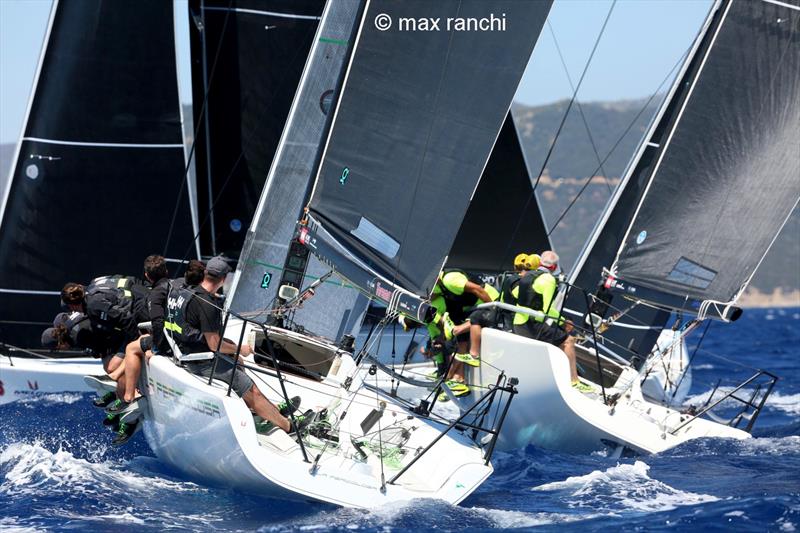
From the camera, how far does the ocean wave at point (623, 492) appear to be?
729 cm

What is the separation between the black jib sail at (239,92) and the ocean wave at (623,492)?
669 cm

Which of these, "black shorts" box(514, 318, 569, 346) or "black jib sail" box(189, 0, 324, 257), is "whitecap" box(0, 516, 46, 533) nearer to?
"black shorts" box(514, 318, 569, 346)

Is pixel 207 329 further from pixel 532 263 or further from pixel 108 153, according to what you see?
pixel 108 153

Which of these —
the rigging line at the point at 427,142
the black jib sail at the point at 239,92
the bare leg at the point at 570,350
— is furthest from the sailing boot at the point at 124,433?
the black jib sail at the point at 239,92

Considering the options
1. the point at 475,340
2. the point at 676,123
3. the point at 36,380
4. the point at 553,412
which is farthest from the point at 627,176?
the point at 36,380

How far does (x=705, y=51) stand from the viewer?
36.3 feet

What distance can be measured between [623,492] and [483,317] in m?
2.42

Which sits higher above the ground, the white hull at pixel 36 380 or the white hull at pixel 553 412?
the white hull at pixel 553 412

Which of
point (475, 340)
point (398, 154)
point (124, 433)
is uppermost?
point (398, 154)

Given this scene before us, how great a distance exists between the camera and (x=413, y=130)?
8.29m

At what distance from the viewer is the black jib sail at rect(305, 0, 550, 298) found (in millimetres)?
8219

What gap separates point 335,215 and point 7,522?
3135 mm

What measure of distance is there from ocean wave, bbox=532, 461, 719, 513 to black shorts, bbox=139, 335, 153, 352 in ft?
9.35

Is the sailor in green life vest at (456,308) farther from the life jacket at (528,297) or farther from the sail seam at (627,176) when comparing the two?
the sail seam at (627,176)
